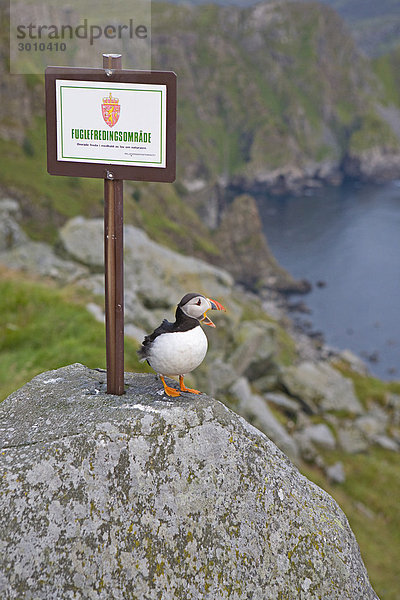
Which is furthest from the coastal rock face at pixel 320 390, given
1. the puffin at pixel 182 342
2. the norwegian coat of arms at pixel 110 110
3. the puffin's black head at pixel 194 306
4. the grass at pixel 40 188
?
the grass at pixel 40 188

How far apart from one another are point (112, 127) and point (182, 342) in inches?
123

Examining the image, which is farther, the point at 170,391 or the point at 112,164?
the point at 170,391

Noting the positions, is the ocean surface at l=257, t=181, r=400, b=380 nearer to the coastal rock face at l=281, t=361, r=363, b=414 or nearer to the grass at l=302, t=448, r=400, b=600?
the coastal rock face at l=281, t=361, r=363, b=414

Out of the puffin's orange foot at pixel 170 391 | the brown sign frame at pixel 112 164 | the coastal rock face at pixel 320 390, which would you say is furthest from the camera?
the coastal rock face at pixel 320 390

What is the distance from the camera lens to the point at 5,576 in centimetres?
618

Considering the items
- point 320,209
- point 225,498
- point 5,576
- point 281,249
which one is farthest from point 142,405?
point 320,209

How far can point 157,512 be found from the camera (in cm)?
679

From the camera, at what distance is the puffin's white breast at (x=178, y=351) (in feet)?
25.6

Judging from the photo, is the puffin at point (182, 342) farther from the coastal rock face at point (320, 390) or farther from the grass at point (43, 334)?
the coastal rock face at point (320, 390)

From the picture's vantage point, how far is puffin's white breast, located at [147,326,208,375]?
7805 millimetres

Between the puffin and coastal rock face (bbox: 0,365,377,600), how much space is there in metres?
0.48

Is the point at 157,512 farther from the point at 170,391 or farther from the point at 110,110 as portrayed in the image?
the point at 110,110

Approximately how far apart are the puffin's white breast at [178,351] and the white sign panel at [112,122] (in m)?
2.40

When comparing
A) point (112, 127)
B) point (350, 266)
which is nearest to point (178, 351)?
point (112, 127)
